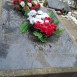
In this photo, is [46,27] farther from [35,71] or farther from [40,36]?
[35,71]

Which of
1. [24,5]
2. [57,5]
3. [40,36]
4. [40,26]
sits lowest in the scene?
[57,5]

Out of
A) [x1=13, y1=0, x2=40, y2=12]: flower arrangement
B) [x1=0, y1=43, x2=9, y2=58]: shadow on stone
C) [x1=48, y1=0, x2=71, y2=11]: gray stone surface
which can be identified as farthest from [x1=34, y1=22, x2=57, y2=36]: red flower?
[x1=48, y1=0, x2=71, y2=11]: gray stone surface

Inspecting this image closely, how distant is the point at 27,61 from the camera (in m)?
3.12

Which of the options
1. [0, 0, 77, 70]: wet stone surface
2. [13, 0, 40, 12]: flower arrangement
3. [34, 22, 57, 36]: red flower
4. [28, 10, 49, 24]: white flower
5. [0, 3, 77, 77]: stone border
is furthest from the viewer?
[13, 0, 40, 12]: flower arrangement

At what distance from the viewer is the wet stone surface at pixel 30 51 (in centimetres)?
308

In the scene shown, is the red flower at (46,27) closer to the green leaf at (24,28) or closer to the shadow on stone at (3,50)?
the green leaf at (24,28)

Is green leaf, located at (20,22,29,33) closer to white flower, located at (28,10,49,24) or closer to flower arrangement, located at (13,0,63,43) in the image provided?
flower arrangement, located at (13,0,63,43)

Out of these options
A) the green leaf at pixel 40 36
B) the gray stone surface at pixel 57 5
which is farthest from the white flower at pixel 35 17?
the gray stone surface at pixel 57 5

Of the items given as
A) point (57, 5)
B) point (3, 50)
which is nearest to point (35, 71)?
point (3, 50)

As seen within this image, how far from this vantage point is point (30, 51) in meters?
Answer: 3.37

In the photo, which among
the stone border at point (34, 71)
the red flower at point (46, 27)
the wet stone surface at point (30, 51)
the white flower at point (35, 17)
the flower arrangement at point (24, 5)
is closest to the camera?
the stone border at point (34, 71)

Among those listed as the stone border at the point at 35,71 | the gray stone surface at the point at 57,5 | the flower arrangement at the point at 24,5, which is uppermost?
the stone border at the point at 35,71

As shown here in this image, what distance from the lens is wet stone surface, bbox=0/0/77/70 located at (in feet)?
10.1

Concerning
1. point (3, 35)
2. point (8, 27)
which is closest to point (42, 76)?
point (3, 35)
